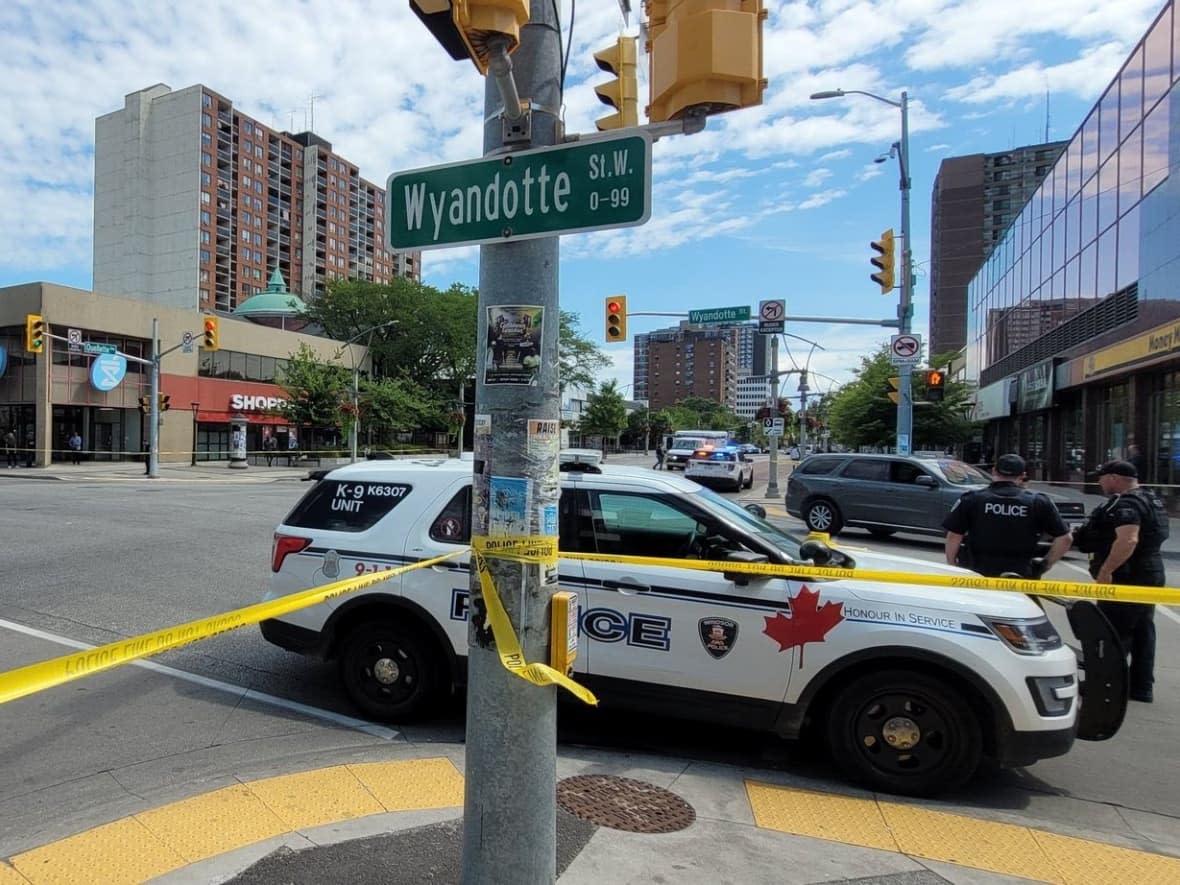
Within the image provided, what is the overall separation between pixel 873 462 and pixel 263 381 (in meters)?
45.7

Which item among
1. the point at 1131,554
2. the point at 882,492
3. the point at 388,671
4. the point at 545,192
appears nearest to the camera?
the point at 545,192

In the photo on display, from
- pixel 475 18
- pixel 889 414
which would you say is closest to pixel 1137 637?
pixel 475 18

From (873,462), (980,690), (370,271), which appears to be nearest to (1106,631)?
(980,690)

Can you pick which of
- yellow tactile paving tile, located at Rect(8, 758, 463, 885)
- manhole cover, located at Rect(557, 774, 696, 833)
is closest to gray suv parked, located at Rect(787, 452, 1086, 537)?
manhole cover, located at Rect(557, 774, 696, 833)

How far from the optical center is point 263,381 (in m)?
50.6

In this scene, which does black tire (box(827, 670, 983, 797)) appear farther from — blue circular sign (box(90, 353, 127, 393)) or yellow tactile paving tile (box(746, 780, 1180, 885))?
blue circular sign (box(90, 353, 127, 393))

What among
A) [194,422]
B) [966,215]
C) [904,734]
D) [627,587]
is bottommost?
[904,734]

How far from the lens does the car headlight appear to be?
379 cm

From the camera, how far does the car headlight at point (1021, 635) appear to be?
379 centimetres

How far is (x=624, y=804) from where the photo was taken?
11.9 feet

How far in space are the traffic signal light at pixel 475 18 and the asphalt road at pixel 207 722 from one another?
12.5ft

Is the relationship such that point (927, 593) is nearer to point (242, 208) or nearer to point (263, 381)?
point (263, 381)

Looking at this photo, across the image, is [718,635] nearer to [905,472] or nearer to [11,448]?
[905,472]

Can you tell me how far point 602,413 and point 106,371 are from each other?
2214 inches
